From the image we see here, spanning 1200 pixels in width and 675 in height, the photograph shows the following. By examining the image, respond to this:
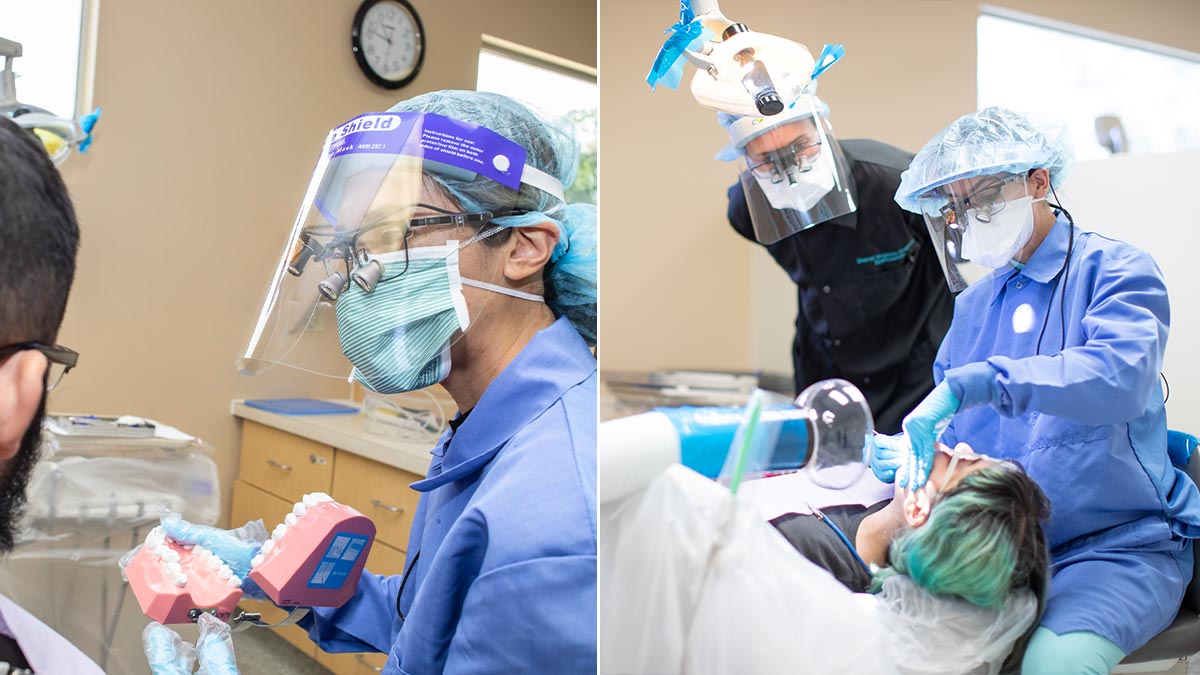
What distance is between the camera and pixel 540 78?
0.85 metres

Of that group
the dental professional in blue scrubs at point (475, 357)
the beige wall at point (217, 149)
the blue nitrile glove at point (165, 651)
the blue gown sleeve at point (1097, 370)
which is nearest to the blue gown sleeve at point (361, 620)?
the dental professional in blue scrubs at point (475, 357)

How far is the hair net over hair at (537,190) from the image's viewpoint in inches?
27.4

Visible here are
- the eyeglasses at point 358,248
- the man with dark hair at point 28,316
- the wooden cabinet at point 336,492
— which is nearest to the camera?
the man with dark hair at point 28,316

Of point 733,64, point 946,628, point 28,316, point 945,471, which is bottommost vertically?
point 946,628

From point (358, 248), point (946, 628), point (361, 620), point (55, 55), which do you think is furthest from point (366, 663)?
point (55, 55)

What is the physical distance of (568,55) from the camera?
33.8 inches

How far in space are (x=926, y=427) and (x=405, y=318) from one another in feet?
1.45

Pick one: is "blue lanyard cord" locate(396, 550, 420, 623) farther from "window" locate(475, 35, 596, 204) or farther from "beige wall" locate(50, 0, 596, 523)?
"window" locate(475, 35, 596, 204)

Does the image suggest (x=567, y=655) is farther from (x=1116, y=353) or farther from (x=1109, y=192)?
(x=1109, y=192)

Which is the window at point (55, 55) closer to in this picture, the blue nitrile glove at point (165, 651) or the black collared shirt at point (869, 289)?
the blue nitrile glove at point (165, 651)

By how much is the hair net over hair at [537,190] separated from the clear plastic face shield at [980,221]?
31 centimetres

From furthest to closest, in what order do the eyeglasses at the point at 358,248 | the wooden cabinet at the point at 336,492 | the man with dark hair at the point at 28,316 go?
the wooden cabinet at the point at 336,492 → the eyeglasses at the point at 358,248 → the man with dark hair at the point at 28,316

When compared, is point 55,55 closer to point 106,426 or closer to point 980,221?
point 106,426

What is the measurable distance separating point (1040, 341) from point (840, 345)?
0.53ft
